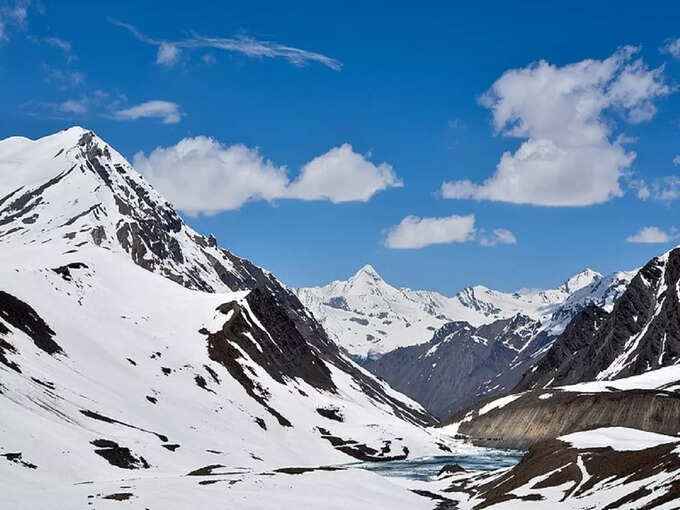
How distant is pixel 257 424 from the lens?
197 m

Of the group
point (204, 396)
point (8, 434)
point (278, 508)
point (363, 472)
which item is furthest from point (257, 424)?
point (278, 508)

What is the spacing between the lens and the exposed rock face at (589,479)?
A: 69.9m

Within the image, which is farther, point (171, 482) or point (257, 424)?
point (257, 424)

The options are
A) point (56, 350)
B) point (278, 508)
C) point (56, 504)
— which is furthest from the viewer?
point (56, 350)

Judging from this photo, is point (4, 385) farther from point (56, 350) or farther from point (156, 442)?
point (56, 350)

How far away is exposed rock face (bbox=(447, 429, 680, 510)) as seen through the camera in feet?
229

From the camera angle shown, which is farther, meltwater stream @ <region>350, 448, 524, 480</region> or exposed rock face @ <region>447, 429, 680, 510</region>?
meltwater stream @ <region>350, 448, 524, 480</region>

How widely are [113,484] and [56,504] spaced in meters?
14.1

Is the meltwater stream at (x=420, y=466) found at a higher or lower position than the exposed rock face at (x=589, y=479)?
higher

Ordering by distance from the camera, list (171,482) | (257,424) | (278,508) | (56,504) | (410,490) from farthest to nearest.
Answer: (257,424)
(410,490)
(171,482)
(278,508)
(56,504)

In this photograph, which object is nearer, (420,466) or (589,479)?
(589,479)

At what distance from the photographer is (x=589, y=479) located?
87.8m

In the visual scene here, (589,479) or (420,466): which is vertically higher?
(420,466)

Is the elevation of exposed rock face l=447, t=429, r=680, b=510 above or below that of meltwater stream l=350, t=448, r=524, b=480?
below
